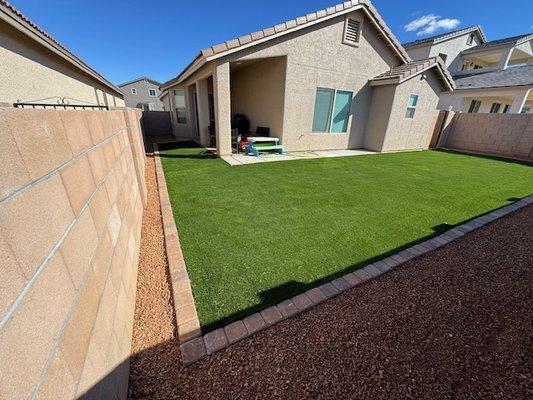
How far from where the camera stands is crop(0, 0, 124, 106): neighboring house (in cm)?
493

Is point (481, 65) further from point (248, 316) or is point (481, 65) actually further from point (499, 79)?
point (248, 316)

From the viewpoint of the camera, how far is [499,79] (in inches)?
621

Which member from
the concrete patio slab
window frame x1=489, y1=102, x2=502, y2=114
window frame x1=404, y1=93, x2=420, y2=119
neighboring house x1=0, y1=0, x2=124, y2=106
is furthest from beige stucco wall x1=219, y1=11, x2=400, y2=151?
window frame x1=489, y1=102, x2=502, y2=114

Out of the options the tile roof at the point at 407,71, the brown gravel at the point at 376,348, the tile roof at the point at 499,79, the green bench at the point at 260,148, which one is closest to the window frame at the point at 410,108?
the tile roof at the point at 407,71

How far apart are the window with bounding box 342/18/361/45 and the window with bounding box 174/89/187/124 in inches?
352

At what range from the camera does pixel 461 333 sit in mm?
2061

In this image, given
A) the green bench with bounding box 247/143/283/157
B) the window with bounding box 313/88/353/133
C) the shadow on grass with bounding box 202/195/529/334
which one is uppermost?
the window with bounding box 313/88/353/133

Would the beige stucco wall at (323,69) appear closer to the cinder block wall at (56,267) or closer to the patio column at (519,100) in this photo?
the cinder block wall at (56,267)

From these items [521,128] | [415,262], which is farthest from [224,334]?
[521,128]

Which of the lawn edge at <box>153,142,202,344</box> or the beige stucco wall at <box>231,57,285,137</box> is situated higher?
the beige stucco wall at <box>231,57,285,137</box>

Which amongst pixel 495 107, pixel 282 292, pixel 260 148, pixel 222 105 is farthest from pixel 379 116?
pixel 495 107

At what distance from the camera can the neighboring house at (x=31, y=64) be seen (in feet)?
16.2

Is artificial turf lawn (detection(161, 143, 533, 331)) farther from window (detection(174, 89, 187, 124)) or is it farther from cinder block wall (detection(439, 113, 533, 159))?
window (detection(174, 89, 187, 124))

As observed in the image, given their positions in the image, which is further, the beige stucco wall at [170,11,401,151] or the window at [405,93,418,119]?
the window at [405,93,418,119]
